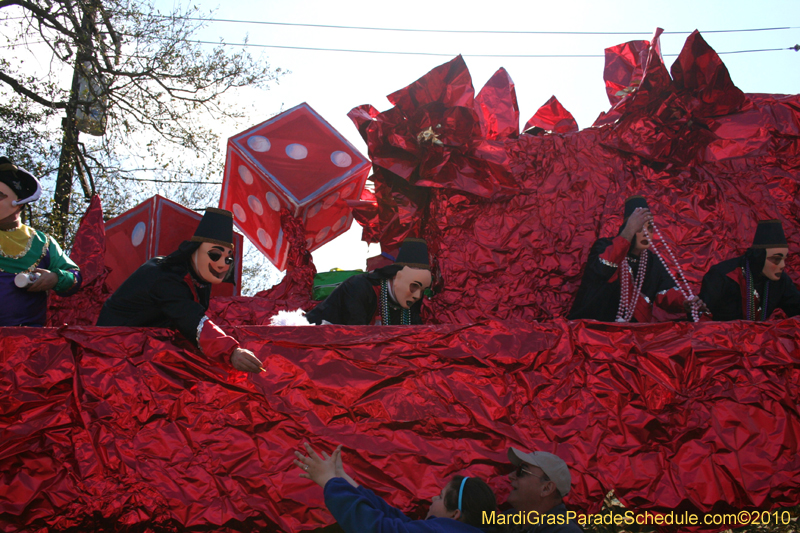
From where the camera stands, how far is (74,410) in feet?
5.76

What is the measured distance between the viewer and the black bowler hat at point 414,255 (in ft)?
9.65

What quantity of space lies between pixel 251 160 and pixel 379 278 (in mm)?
1468

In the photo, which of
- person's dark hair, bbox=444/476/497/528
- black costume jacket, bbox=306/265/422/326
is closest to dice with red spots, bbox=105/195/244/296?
black costume jacket, bbox=306/265/422/326

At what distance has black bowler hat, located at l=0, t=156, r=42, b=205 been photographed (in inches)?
95.7

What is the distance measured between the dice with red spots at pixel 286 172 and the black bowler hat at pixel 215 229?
159 cm

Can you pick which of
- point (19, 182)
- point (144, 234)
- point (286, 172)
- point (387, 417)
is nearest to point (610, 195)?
point (286, 172)

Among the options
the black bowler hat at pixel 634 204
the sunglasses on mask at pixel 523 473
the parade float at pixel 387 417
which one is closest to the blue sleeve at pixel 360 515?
the parade float at pixel 387 417

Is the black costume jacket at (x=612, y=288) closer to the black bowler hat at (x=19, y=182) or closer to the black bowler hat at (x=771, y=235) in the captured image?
the black bowler hat at (x=771, y=235)

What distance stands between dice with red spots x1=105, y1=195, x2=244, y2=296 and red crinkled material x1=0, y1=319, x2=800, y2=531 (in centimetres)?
174

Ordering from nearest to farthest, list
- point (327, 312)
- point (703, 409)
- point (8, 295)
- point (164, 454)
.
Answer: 1. point (164, 454)
2. point (703, 409)
3. point (8, 295)
4. point (327, 312)

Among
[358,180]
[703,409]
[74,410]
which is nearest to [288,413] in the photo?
[74,410]

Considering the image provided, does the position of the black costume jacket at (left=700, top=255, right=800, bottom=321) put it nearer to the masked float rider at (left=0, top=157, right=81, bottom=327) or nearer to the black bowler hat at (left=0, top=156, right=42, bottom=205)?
the masked float rider at (left=0, top=157, right=81, bottom=327)

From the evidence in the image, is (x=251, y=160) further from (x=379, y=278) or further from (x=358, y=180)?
(x=379, y=278)

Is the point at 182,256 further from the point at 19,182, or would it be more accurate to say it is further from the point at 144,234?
the point at 144,234
